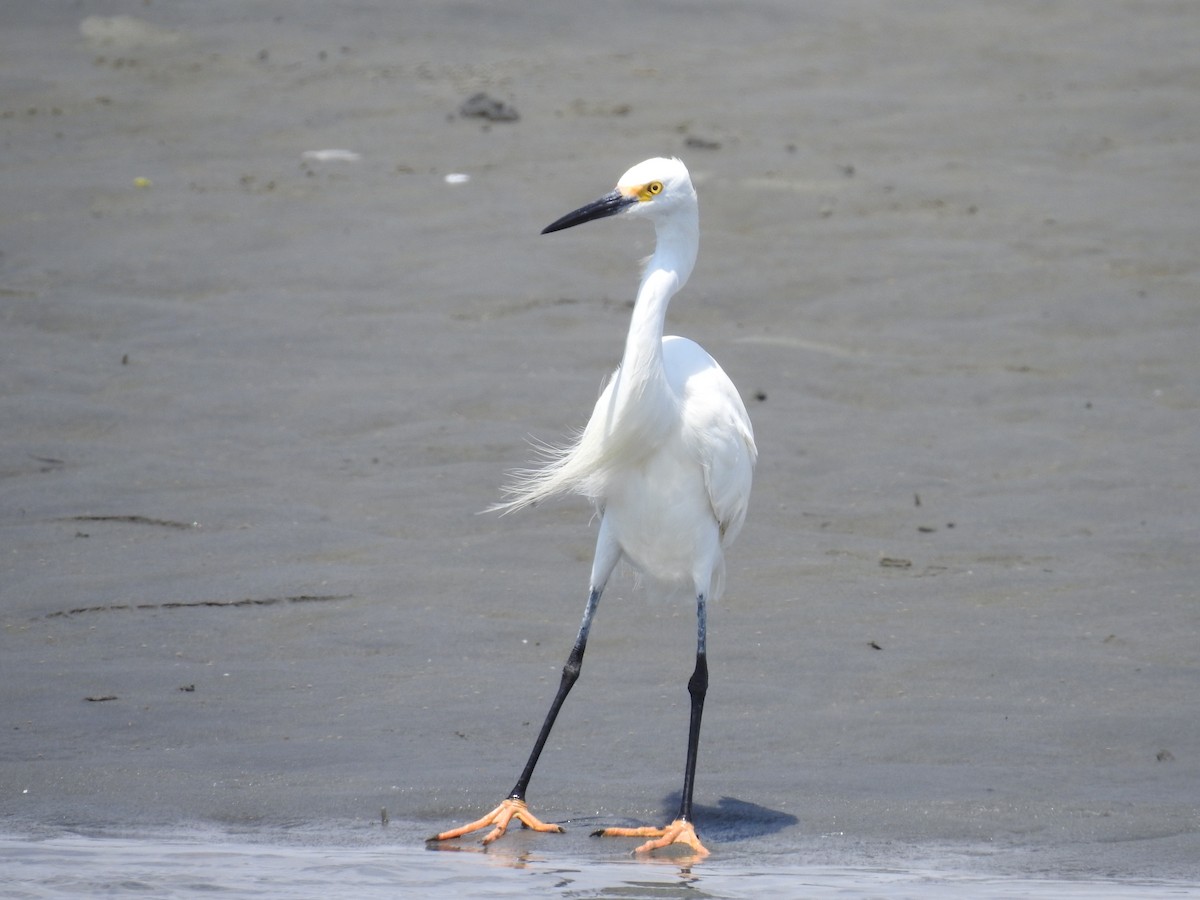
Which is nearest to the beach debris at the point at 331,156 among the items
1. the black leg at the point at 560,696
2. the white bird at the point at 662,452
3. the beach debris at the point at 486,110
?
the beach debris at the point at 486,110

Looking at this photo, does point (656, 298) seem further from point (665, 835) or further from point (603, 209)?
point (665, 835)

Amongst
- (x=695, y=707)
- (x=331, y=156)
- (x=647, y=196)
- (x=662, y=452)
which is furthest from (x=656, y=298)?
(x=331, y=156)

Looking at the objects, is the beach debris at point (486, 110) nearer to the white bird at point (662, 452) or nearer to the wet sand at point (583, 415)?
the wet sand at point (583, 415)

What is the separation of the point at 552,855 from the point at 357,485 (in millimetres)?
2835

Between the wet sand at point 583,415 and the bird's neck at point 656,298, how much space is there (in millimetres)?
1158

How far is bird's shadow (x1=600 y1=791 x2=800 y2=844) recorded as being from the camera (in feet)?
13.4

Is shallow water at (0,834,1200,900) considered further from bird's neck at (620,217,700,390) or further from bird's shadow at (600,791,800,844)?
bird's neck at (620,217,700,390)

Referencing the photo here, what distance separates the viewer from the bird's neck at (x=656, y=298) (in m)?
4.16

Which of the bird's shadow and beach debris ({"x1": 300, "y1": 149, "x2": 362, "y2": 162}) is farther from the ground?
beach debris ({"x1": 300, "y1": 149, "x2": 362, "y2": 162})

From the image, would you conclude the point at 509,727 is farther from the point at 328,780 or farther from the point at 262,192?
the point at 262,192

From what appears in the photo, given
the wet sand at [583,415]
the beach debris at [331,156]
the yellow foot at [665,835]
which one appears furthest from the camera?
the beach debris at [331,156]

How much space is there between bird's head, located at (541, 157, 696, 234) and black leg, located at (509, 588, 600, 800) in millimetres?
1078

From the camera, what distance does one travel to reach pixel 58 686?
471cm

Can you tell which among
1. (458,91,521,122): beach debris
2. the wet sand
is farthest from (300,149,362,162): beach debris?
(458,91,521,122): beach debris
